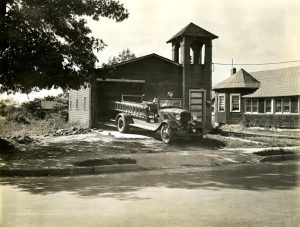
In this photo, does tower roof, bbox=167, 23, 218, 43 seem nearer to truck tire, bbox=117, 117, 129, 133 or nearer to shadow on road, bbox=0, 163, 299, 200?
shadow on road, bbox=0, 163, 299, 200

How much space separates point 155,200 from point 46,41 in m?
5.13

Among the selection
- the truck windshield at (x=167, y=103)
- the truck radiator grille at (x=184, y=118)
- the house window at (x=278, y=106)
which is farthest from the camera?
the house window at (x=278, y=106)

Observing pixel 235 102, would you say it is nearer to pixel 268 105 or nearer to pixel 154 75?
pixel 268 105

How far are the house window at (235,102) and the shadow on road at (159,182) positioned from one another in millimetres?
20285

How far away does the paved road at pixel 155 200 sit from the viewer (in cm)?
539

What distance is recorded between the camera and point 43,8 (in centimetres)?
909

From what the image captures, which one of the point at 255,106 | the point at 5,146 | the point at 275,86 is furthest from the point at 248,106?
the point at 5,146

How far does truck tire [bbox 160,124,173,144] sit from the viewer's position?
12656 millimetres

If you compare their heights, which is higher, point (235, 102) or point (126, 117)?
point (235, 102)

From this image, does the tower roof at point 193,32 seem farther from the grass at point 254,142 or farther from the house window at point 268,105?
the house window at point 268,105

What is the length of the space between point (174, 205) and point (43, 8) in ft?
18.4

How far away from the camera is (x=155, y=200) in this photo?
6441 mm

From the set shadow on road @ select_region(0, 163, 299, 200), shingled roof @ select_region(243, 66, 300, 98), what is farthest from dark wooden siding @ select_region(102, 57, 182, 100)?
shadow on road @ select_region(0, 163, 299, 200)

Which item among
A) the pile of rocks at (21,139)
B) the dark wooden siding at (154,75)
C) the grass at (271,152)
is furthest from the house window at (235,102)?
the pile of rocks at (21,139)
